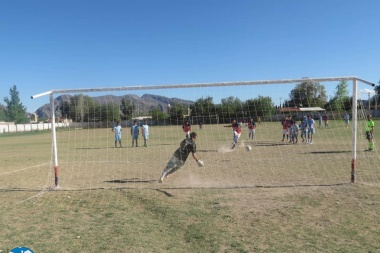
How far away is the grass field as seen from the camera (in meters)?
5.15

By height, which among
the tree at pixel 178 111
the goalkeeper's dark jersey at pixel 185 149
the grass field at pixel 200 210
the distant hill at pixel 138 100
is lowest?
the grass field at pixel 200 210

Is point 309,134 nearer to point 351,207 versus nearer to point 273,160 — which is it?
point 273,160

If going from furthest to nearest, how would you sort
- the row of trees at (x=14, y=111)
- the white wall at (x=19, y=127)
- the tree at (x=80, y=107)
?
the row of trees at (x=14, y=111), the white wall at (x=19, y=127), the tree at (x=80, y=107)

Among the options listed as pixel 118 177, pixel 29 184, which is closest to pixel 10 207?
pixel 29 184

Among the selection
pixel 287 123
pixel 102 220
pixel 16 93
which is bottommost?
pixel 102 220

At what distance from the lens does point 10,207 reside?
24.9 ft

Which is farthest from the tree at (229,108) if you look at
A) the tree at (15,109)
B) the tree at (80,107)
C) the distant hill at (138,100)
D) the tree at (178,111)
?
the tree at (15,109)

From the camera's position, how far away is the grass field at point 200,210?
16.9 ft

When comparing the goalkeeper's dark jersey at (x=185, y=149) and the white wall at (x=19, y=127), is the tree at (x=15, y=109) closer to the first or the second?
the white wall at (x=19, y=127)

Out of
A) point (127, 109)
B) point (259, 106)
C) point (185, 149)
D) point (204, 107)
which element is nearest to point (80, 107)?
point (127, 109)

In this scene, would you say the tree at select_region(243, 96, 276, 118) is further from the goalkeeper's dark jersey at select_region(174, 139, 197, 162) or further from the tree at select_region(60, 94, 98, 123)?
the tree at select_region(60, 94, 98, 123)

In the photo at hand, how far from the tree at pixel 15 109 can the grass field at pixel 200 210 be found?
87.1m

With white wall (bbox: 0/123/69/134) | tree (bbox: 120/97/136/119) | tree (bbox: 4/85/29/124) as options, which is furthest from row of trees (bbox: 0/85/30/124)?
tree (bbox: 120/97/136/119)

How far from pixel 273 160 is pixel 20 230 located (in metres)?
10.2
